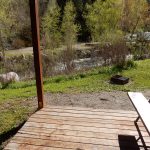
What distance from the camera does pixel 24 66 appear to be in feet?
42.8

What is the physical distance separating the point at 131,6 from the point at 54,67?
29.5 ft

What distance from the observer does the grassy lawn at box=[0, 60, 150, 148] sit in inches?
211

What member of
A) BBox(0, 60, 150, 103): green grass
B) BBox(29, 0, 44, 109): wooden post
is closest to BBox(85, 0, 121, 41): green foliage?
Answer: BBox(0, 60, 150, 103): green grass

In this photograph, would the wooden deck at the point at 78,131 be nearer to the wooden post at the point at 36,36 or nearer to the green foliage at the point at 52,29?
the wooden post at the point at 36,36

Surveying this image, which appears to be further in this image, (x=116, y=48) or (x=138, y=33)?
(x=138, y=33)

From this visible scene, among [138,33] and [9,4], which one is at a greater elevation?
[9,4]

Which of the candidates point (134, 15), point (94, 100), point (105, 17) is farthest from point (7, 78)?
point (134, 15)

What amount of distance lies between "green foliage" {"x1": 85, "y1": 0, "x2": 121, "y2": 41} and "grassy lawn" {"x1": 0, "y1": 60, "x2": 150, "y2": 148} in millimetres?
7975

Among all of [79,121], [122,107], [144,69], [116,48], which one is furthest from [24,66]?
[79,121]

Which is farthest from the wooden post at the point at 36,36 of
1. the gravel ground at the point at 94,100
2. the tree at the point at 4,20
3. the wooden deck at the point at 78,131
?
the tree at the point at 4,20

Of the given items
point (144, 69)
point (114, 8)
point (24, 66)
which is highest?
point (114, 8)

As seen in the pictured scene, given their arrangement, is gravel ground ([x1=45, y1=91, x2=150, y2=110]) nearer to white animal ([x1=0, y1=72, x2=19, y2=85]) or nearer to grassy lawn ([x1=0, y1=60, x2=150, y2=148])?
grassy lawn ([x1=0, y1=60, x2=150, y2=148])

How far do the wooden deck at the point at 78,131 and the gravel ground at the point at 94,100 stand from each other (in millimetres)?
1051

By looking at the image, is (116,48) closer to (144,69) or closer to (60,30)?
(144,69)
